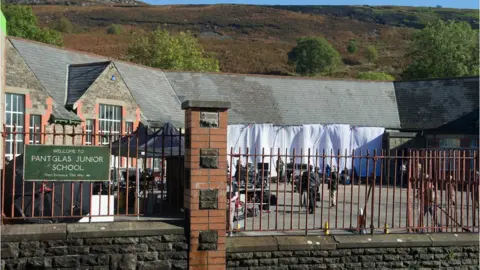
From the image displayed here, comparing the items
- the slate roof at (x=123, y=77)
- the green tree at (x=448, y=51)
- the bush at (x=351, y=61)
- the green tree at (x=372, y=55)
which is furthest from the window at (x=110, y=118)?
the green tree at (x=372, y=55)

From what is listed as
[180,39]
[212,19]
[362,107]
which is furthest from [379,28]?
[362,107]

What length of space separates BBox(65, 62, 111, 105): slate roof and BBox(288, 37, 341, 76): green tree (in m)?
71.9

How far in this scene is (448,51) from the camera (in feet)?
180

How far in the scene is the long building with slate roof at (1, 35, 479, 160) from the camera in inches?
1042

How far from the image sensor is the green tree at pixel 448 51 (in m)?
54.5

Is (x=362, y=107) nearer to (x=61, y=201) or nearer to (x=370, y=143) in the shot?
(x=370, y=143)

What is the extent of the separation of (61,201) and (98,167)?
761 millimetres

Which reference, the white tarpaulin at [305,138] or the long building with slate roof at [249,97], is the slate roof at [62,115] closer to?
the long building with slate roof at [249,97]

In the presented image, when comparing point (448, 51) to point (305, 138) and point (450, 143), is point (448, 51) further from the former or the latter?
point (305, 138)

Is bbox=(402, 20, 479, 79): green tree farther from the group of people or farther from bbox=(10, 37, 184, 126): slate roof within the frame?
the group of people

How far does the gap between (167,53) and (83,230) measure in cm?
4291

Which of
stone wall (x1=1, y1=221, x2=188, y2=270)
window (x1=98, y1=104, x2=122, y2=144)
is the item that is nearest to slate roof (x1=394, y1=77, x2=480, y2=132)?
window (x1=98, y1=104, x2=122, y2=144)

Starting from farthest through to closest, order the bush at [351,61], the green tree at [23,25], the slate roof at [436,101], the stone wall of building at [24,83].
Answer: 1. the bush at [351,61]
2. the green tree at [23,25]
3. the slate roof at [436,101]
4. the stone wall of building at [24,83]

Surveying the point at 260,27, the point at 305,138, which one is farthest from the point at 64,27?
the point at 305,138
